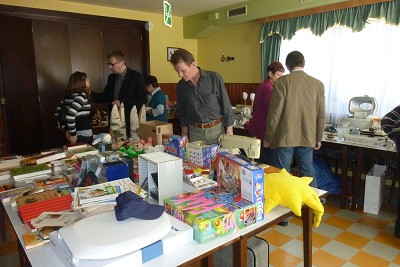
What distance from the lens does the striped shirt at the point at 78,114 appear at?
2.70m

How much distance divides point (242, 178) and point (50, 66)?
3.95 meters

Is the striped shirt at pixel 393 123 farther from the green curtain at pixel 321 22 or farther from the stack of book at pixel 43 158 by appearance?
the stack of book at pixel 43 158

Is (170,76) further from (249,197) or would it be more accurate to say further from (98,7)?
(249,197)

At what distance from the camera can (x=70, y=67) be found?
4520mm

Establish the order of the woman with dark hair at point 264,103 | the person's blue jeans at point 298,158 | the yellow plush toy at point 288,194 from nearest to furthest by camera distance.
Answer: the yellow plush toy at point 288,194 → the person's blue jeans at point 298,158 → the woman with dark hair at point 264,103

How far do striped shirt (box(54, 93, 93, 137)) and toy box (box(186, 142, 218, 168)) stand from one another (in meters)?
1.28

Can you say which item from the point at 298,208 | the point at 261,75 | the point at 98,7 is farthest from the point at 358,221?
the point at 98,7

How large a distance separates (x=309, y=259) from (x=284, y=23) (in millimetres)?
3655

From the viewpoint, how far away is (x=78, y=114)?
274 centimetres

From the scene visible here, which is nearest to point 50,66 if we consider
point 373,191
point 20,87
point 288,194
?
point 20,87

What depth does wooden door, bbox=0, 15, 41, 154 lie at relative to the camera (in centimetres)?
391

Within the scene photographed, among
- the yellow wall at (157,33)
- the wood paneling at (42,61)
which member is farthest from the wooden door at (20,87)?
the yellow wall at (157,33)

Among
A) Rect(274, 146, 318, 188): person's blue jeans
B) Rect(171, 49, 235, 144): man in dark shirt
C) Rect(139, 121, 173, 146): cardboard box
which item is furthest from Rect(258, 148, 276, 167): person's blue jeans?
Rect(139, 121, 173, 146): cardboard box

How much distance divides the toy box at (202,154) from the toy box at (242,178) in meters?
0.41
